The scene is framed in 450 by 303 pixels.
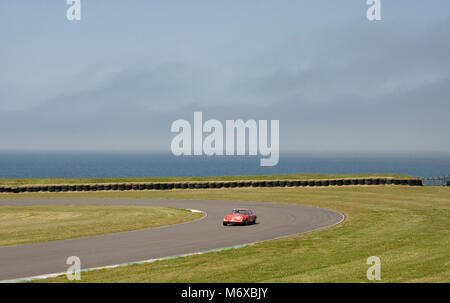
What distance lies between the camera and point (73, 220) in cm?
3809

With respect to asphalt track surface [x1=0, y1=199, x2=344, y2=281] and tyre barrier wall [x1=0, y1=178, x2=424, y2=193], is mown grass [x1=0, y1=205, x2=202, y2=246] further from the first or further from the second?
tyre barrier wall [x1=0, y1=178, x2=424, y2=193]

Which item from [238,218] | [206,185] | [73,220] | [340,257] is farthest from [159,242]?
[206,185]

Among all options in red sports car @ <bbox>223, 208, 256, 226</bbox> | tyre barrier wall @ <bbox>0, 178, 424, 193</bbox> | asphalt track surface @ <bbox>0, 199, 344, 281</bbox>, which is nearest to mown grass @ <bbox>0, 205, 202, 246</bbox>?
asphalt track surface @ <bbox>0, 199, 344, 281</bbox>

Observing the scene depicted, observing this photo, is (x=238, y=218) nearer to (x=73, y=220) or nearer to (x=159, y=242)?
(x=159, y=242)

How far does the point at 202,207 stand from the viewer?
4647 cm

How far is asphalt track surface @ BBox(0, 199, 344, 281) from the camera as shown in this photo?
22.0 m

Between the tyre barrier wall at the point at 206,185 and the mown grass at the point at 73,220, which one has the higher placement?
the tyre barrier wall at the point at 206,185

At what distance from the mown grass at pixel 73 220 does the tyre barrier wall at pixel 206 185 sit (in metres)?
17.2

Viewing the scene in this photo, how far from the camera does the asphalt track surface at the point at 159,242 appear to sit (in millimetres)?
21984

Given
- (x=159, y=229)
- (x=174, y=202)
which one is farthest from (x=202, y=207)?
(x=159, y=229)

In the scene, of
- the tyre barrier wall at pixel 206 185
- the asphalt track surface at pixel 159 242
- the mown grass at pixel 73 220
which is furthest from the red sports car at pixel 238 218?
the tyre barrier wall at pixel 206 185

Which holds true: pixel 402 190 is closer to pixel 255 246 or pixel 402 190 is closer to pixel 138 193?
pixel 138 193

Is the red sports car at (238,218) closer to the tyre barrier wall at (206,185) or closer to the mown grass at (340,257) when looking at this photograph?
the mown grass at (340,257)
